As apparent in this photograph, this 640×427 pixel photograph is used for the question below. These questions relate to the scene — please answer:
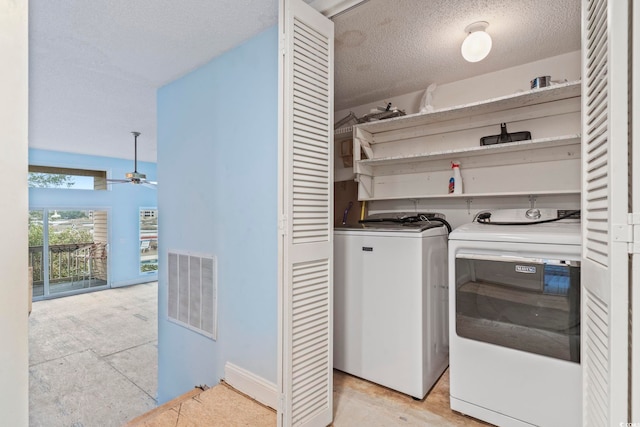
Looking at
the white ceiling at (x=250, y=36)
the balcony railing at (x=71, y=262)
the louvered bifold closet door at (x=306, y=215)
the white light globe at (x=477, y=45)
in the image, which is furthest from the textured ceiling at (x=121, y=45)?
the balcony railing at (x=71, y=262)

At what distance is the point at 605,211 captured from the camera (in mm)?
Answer: 938

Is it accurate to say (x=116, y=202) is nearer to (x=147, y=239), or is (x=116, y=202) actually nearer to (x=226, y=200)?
(x=147, y=239)

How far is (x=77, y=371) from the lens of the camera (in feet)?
11.7

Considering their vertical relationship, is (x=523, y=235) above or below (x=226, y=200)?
below

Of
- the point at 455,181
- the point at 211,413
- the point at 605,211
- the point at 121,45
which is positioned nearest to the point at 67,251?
the point at 121,45

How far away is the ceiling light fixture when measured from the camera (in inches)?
70.9

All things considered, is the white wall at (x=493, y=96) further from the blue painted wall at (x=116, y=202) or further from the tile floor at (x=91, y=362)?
the blue painted wall at (x=116, y=202)

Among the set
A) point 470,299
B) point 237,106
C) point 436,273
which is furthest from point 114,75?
point 470,299

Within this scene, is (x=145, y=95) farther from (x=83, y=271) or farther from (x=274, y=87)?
(x=83, y=271)

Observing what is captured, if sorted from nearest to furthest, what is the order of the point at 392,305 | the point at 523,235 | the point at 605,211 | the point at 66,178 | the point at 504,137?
the point at 605,211
the point at 523,235
the point at 392,305
the point at 504,137
the point at 66,178

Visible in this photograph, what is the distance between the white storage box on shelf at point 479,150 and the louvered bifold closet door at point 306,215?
1.03m

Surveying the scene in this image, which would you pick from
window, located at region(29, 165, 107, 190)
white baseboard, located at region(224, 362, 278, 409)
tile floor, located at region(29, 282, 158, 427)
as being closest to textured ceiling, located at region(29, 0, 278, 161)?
white baseboard, located at region(224, 362, 278, 409)

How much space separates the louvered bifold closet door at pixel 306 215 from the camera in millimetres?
1475

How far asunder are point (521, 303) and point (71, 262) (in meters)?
7.93
